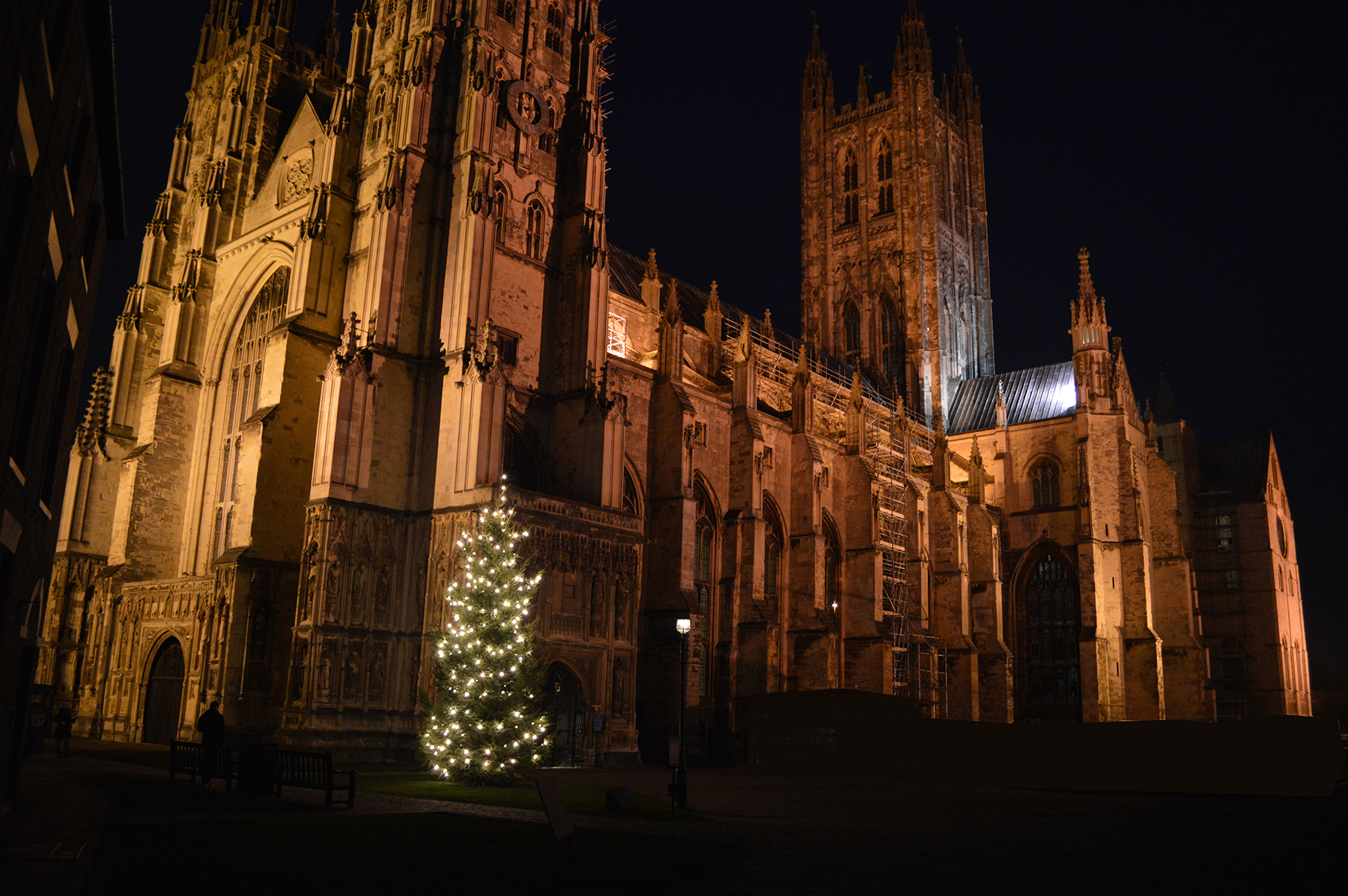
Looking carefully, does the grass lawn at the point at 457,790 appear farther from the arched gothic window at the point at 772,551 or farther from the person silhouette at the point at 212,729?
the arched gothic window at the point at 772,551

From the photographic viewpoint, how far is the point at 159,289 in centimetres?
3512

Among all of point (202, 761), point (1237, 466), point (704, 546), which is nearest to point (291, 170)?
point (704, 546)

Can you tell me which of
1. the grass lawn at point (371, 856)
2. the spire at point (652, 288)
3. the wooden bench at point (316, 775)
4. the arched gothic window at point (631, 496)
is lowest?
the grass lawn at point (371, 856)

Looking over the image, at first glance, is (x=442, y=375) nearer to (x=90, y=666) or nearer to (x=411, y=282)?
(x=411, y=282)

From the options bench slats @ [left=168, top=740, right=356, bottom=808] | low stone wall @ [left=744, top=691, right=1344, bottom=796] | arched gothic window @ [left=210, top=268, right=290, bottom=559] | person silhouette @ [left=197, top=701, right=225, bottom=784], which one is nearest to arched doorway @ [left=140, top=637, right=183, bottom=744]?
arched gothic window @ [left=210, top=268, right=290, bottom=559]

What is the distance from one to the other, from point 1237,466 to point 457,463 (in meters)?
56.4

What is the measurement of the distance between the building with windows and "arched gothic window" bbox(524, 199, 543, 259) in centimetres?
1613

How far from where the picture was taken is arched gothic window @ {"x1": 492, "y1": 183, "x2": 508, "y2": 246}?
3042 cm

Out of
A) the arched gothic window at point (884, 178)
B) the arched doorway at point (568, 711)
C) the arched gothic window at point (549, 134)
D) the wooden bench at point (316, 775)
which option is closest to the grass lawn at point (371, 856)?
the wooden bench at point (316, 775)

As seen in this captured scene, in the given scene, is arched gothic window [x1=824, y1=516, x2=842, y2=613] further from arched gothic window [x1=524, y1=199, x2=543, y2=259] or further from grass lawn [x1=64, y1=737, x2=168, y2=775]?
grass lawn [x1=64, y1=737, x2=168, y2=775]

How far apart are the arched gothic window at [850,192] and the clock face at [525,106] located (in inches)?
1492

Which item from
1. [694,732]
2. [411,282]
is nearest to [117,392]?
[411,282]

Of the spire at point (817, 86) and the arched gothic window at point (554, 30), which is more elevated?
the spire at point (817, 86)

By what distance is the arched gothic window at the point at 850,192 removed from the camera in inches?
2655
